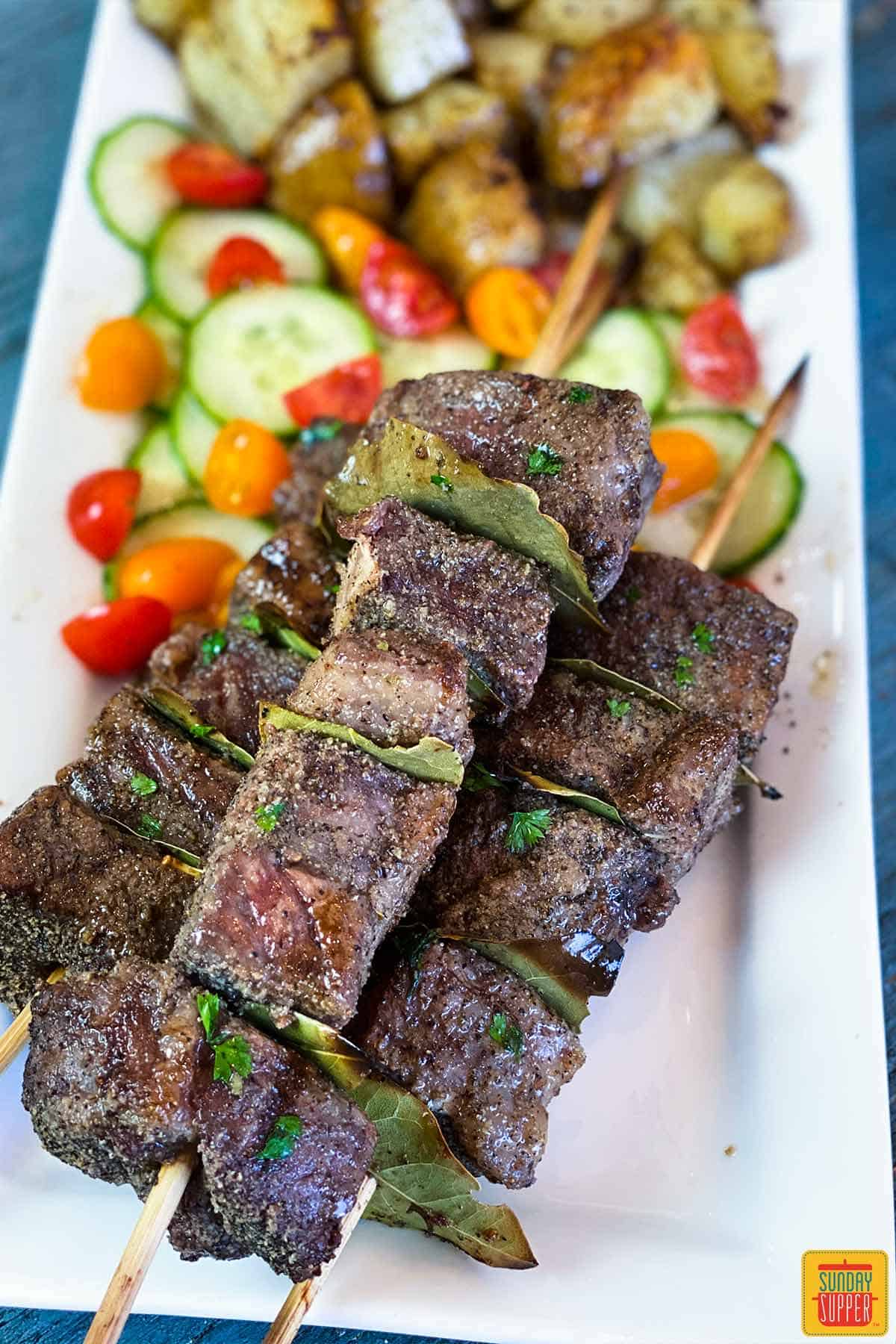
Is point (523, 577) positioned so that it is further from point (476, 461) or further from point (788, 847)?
point (788, 847)

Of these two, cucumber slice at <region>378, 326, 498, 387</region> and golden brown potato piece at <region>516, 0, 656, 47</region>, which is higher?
golden brown potato piece at <region>516, 0, 656, 47</region>

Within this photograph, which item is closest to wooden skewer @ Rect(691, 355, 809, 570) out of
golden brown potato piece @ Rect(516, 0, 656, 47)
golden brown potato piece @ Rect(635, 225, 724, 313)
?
golden brown potato piece @ Rect(635, 225, 724, 313)

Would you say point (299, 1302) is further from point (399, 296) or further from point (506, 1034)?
point (399, 296)

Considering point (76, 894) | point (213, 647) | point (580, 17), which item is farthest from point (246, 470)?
point (580, 17)

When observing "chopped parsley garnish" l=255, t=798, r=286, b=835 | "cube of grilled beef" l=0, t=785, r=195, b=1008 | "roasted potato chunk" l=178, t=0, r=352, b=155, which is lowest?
"cube of grilled beef" l=0, t=785, r=195, b=1008

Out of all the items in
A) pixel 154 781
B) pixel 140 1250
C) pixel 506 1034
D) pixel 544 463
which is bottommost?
pixel 140 1250

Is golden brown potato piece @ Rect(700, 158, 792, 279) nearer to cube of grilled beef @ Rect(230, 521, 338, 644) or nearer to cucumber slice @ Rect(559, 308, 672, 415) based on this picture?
cucumber slice @ Rect(559, 308, 672, 415)
